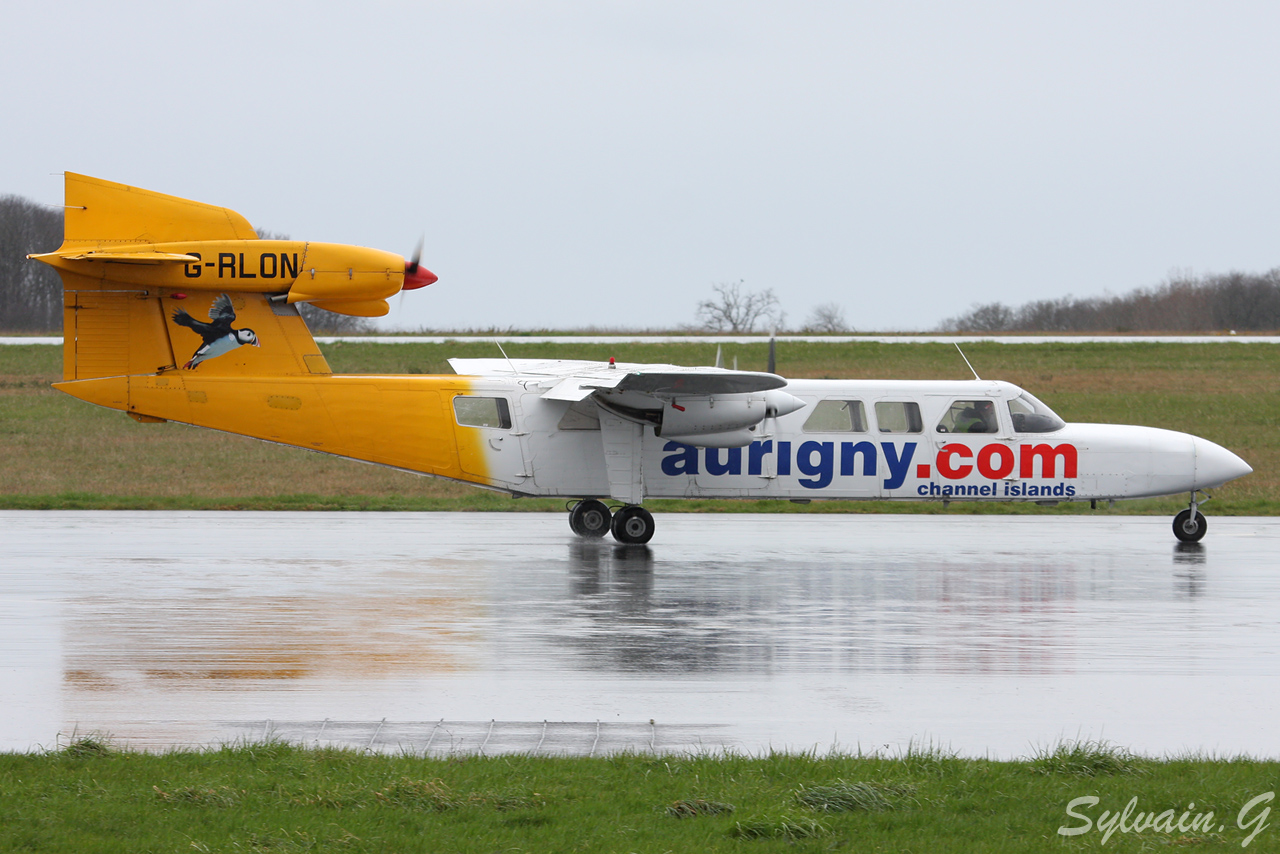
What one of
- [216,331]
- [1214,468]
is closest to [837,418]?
[1214,468]

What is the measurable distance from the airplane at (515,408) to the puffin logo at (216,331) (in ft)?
0.06

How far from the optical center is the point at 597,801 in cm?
610

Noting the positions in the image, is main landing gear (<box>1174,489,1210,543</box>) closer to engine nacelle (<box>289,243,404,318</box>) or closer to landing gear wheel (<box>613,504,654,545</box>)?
landing gear wheel (<box>613,504,654,545</box>)

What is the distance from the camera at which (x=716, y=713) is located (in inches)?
316

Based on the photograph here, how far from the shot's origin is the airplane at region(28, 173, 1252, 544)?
15.3m

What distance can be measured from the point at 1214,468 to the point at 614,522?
8862 millimetres

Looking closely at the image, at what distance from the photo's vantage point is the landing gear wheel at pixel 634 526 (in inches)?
659

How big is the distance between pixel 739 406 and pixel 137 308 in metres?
8.17

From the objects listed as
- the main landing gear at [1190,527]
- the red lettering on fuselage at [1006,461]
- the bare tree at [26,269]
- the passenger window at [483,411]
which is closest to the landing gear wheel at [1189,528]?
the main landing gear at [1190,527]

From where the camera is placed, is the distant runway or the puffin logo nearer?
the puffin logo

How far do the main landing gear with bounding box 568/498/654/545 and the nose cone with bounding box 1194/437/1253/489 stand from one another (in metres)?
8.14

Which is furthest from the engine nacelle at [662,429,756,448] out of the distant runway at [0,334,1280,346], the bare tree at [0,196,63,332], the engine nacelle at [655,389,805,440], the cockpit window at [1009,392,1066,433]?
the bare tree at [0,196,63,332]

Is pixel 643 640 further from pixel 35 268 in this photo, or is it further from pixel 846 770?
pixel 35 268

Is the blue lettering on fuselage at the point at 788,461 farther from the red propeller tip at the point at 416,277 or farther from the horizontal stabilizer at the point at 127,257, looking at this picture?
the horizontal stabilizer at the point at 127,257
